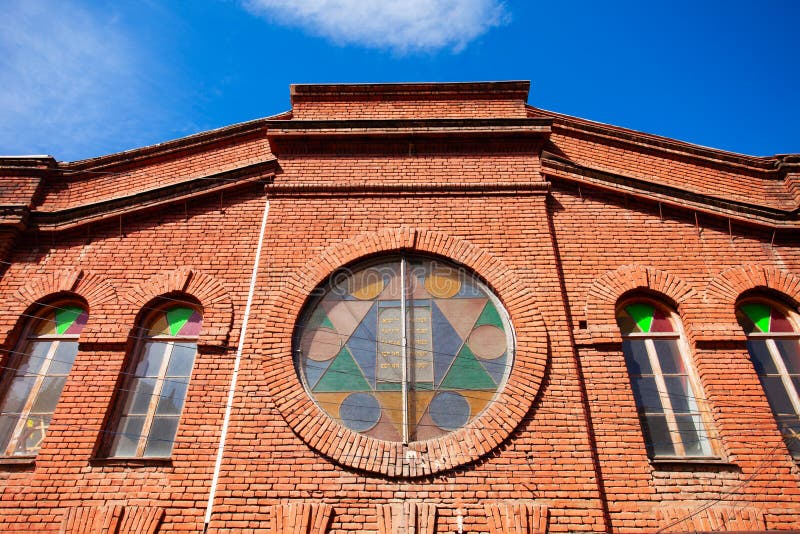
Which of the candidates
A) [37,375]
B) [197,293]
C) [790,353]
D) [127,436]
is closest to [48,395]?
[37,375]

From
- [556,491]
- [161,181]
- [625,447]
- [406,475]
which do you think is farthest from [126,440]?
[625,447]

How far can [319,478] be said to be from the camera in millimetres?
5344

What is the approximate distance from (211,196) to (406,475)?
4.63 m

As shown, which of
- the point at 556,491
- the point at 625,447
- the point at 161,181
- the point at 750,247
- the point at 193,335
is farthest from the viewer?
the point at 161,181

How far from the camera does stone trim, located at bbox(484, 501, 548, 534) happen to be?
16.5 ft

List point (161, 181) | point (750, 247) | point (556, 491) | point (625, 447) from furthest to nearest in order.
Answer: point (161, 181) < point (750, 247) < point (625, 447) < point (556, 491)

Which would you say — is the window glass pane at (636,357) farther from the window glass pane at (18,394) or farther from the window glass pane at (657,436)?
the window glass pane at (18,394)

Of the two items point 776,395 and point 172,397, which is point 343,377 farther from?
point 776,395

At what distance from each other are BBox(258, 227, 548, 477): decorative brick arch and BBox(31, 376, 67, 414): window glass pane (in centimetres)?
245

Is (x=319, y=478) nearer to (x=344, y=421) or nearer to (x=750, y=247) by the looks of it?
(x=344, y=421)

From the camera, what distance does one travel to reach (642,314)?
6.73m

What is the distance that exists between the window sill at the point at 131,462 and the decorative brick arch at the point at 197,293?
1.41 m

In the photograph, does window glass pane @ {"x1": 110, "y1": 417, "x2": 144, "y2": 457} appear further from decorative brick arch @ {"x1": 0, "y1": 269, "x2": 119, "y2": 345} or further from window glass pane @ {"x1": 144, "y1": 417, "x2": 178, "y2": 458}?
decorative brick arch @ {"x1": 0, "y1": 269, "x2": 119, "y2": 345}

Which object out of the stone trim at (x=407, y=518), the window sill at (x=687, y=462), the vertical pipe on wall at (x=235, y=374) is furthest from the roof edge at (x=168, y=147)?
the window sill at (x=687, y=462)
